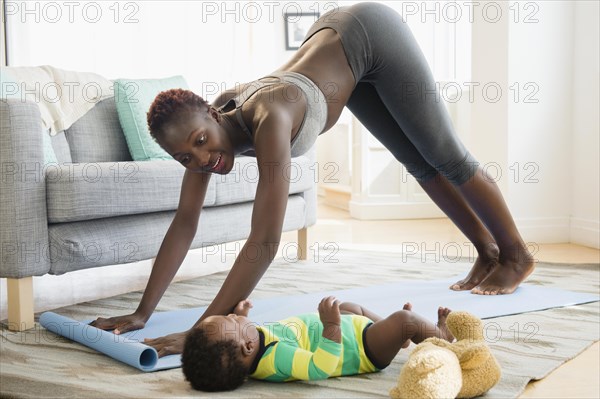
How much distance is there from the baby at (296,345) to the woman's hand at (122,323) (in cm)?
50

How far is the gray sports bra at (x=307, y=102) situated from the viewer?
1943 millimetres

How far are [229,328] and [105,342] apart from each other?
490mm

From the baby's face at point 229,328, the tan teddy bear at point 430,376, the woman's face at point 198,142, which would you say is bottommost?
the tan teddy bear at point 430,376

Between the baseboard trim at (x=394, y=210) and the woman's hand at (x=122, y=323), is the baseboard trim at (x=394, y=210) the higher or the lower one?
the lower one

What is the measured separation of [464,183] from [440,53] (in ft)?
10.6

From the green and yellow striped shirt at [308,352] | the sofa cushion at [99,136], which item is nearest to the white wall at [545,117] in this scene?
the sofa cushion at [99,136]

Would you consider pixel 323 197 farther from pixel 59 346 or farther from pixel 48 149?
pixel 59 346

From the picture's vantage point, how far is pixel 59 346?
202cm

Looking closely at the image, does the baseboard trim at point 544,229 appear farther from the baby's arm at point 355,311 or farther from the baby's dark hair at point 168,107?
the baby's dark hair at point 168,107

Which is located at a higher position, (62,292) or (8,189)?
(8,189)

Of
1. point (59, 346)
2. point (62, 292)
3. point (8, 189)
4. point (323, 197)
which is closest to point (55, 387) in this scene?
point (59, 346)

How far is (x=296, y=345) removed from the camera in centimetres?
165

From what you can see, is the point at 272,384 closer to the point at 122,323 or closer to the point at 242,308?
the point at 242,308

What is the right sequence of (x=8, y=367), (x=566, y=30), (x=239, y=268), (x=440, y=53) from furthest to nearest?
(x=440, y=53), (x=566, y=30), (x=8, y=367), (x=239, y=268)
